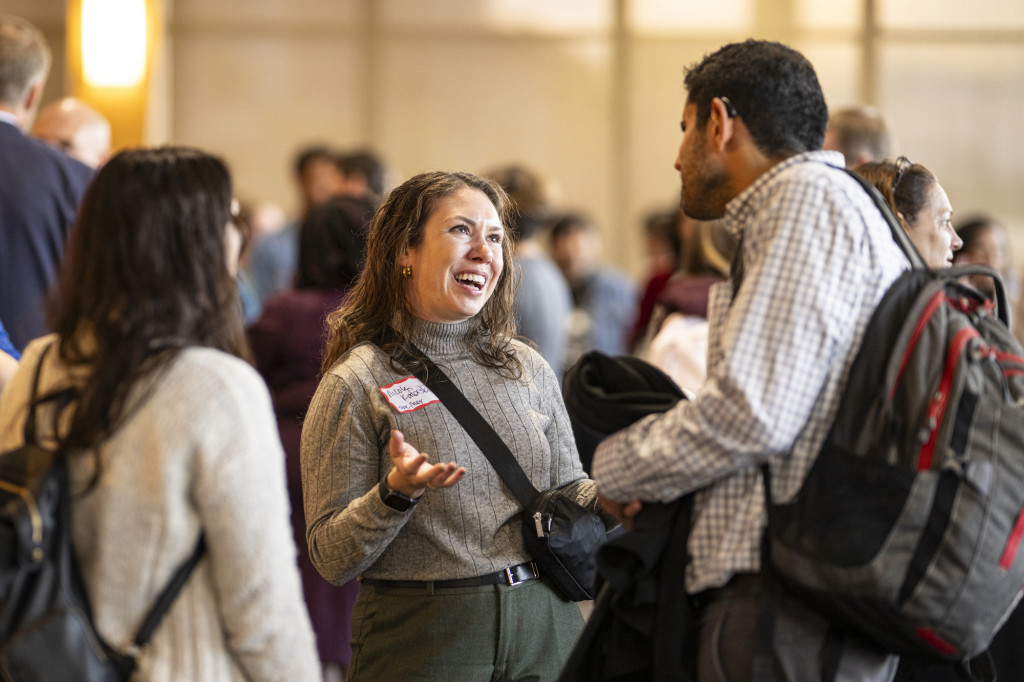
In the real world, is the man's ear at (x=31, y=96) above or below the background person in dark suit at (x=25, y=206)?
above

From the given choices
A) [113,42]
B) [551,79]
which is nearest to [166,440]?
[113,42]

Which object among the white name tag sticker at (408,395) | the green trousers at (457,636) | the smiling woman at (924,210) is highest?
the smiling woman at (924,210)

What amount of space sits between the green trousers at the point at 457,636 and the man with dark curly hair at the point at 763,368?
0.43m

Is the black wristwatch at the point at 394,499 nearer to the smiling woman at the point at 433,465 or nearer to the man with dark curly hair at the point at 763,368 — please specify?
the smiling woman at the point at 433,465

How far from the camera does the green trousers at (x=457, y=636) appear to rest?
6.92ft

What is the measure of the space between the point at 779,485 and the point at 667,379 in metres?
0.31

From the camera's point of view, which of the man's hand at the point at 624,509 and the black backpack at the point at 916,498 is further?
the man's hand at the point at 624,509

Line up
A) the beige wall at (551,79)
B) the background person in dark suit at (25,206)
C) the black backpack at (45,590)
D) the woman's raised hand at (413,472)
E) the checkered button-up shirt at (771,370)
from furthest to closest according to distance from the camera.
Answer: the beige wall at (551,79) < the background person in dark suit at (25,206) < the woman's raised hand at (413,472) < the checkered button-up shirt at (771,370) < the black backpack at (45,590)

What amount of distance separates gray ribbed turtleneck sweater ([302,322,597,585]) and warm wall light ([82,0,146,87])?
6.20m

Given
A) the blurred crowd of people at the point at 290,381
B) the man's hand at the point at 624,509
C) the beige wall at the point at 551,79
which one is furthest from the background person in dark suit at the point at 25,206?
the beige wall at the point at 551,79

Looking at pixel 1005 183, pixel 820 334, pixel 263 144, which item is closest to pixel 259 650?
pixel 820 334

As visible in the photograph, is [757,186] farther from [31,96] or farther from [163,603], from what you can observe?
[31,96]

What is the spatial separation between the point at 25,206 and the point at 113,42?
525cm

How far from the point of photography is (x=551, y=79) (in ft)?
29.1
